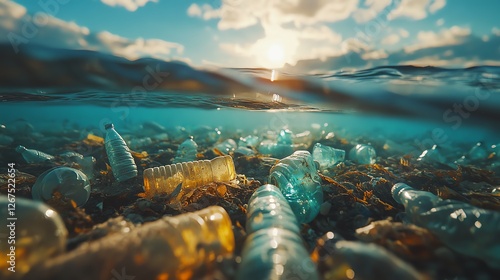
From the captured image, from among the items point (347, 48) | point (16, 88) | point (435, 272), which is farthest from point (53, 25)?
point (435, 272)

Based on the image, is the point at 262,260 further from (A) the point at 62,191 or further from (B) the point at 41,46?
(B) the point at 41,46

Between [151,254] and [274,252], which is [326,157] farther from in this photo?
[151,254]

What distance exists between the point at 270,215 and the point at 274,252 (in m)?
0.60

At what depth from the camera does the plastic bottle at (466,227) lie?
1559 mm

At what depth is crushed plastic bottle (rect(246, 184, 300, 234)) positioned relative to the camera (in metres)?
1.79

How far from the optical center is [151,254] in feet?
4.31

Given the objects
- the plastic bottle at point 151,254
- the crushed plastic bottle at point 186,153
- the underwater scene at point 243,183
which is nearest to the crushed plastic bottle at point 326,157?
the underwater scene at point 243,183

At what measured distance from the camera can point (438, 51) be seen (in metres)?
6.05

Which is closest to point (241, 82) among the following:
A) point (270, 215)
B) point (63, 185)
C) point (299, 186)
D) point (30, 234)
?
point (299, 186)

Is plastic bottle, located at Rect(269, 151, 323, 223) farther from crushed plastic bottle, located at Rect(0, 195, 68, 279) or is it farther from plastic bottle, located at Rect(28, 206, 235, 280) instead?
crushed plastic bottle, located at Rect(0, 195, 68, 279)

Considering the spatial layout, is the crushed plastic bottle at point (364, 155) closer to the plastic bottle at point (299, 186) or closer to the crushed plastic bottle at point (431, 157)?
the crushed plastic bottle at point (431, 157)

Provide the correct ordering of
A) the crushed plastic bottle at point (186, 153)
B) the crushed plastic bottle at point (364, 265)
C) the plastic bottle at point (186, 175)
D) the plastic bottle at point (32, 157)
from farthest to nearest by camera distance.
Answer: the crushed plastic bottle at point (186, 153) → the plastic bottle at point (32, 157) → the plastic bottle at point (186, 175) → the crushed plastic bottle at point (364, 265)

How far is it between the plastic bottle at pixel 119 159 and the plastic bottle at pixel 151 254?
271 cm

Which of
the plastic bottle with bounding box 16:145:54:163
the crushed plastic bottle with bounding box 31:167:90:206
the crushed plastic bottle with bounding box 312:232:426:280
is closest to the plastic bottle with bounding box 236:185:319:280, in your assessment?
the crushed plastic bottle with bounding box 312:232:426:280
